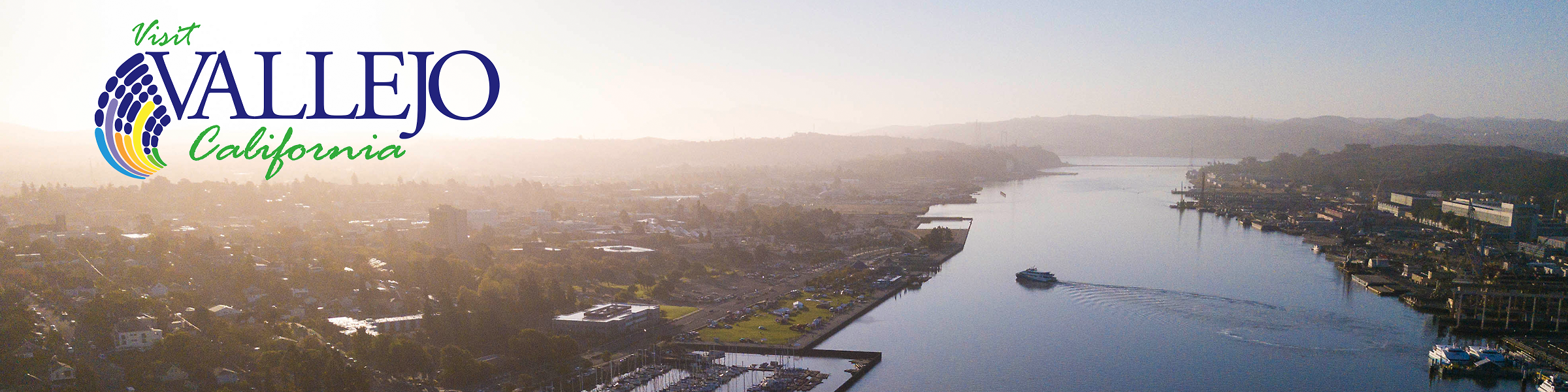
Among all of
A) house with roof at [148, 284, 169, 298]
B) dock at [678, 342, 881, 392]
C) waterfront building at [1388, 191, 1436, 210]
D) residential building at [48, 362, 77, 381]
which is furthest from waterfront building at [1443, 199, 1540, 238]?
residential building at [48, 362, 77, 381]

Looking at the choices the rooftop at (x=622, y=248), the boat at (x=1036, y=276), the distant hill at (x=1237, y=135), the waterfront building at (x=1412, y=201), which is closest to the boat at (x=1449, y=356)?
the boat at (x=1036, y=276)

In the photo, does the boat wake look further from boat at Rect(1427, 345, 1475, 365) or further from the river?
boat at Rect(1427, 345, 1475, 365)

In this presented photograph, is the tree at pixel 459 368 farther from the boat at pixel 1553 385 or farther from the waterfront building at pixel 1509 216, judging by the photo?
the waterfront building at pixel 1509 216

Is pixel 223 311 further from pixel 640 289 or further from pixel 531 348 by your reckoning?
pixel 640 289

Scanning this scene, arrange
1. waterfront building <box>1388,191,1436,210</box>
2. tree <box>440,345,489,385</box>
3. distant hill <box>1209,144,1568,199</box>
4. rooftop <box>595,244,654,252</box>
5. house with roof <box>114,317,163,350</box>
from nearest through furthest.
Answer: house with roof <box>114,317,163,350</box>
tree <box>440,345,489,385</box>
rooftop <box>595,244,654,252</box>
waterfront building <box>1388,191,1436,210</box>
distant hill <box>1209,144,1568,199</box>

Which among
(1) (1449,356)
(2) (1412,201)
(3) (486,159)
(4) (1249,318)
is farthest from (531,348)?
(3) (486,159)

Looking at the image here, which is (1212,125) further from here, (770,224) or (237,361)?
(237,361)
